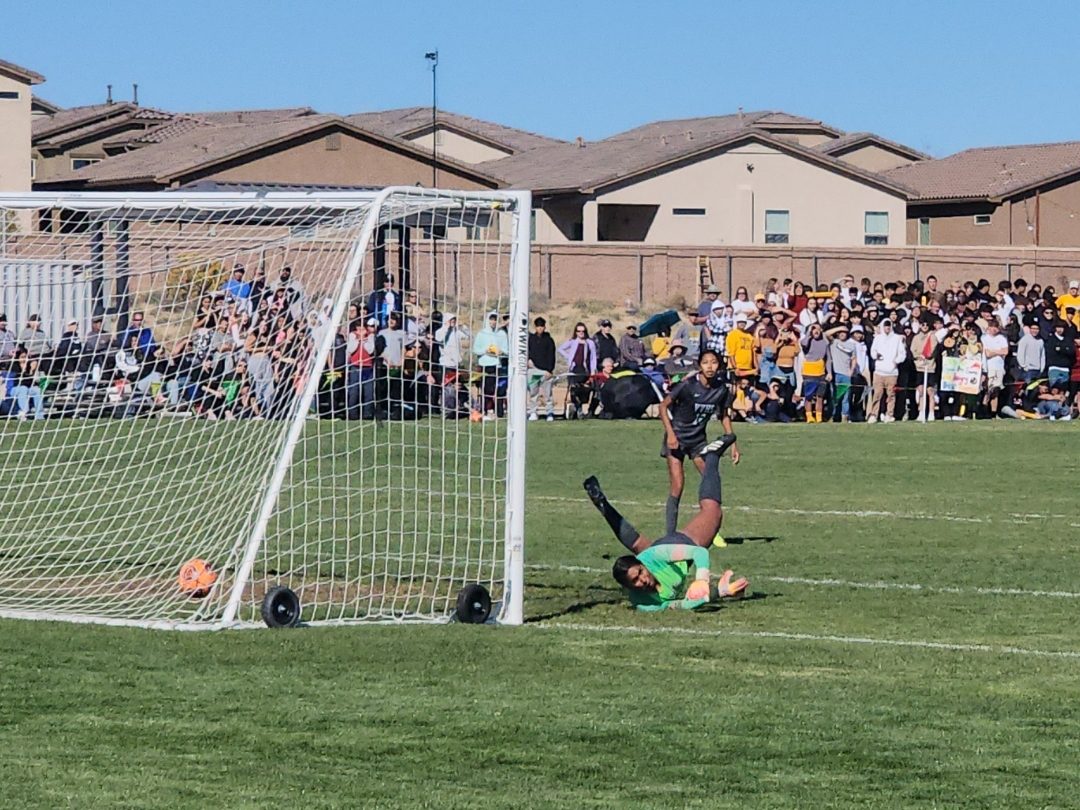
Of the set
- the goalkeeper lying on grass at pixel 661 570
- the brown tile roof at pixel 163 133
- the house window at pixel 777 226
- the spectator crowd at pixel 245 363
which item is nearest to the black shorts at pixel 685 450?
the spectator crowd at pixel 245 363

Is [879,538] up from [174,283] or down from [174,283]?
down

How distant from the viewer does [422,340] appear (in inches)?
721

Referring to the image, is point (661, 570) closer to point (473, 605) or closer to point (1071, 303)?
point (473, 605)

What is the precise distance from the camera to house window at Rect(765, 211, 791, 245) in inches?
2712

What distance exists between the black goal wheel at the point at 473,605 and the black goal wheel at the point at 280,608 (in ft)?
3.40

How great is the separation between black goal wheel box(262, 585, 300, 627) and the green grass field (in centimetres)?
24

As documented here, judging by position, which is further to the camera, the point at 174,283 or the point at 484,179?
the point at 484,179

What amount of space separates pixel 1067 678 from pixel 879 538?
6.66 m

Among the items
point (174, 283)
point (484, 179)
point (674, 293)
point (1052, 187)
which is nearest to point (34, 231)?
point (174, 283)

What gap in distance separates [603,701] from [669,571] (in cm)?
323

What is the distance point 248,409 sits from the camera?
1695 centimetres

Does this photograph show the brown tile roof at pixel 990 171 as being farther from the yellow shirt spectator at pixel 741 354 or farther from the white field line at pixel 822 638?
the white field line at pixel 822 638

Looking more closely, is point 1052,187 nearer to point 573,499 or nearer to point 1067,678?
point 573,499

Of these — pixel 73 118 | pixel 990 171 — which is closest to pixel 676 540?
pixel 990 171
